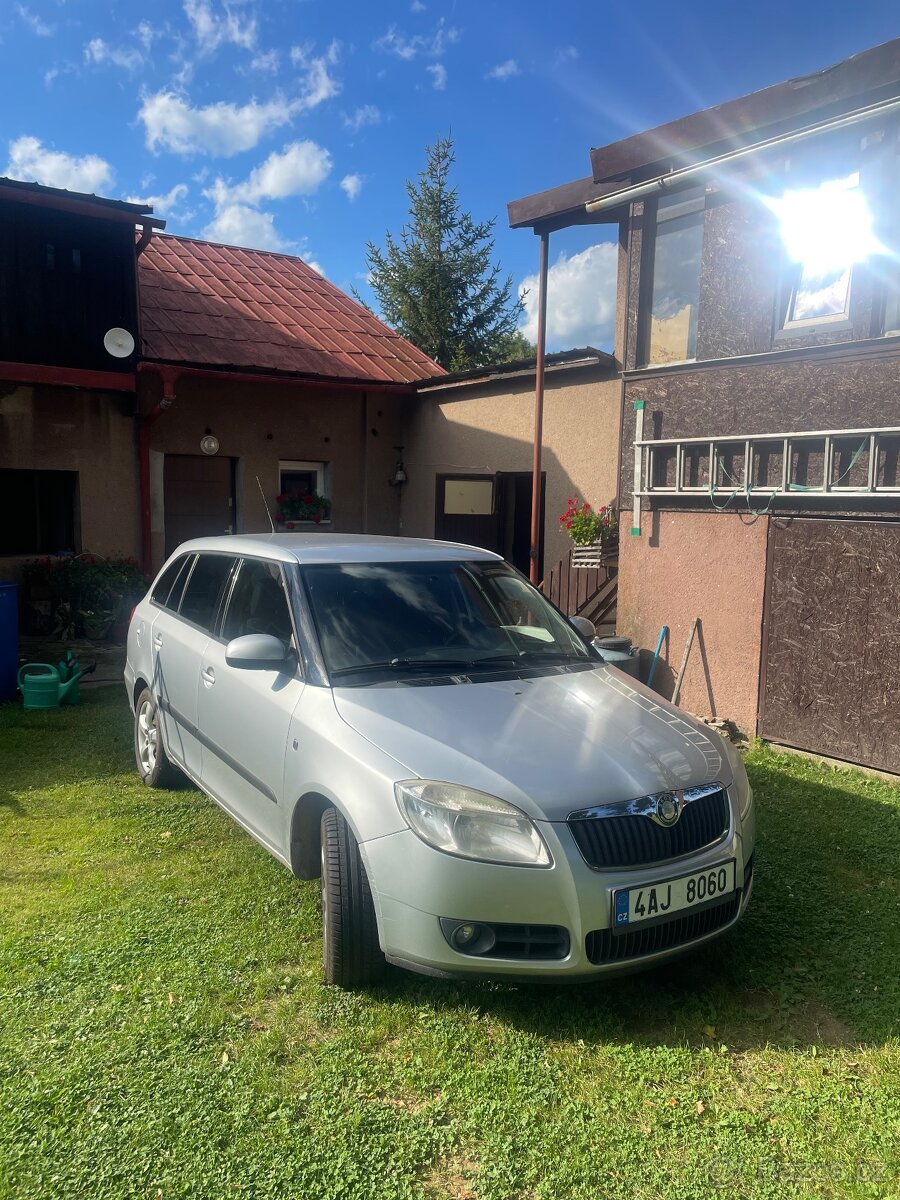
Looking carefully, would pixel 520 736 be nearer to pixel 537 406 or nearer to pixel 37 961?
pixel 37 961

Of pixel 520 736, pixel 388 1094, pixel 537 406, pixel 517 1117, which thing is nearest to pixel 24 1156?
pixel 388 1094

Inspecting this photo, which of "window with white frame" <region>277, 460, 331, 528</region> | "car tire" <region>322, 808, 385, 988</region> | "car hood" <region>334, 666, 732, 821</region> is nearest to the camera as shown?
"car hood" <region>334, 666, 732, 821</region>

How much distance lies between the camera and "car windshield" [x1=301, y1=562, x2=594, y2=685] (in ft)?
12.2

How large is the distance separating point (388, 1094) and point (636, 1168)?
77 centimetres

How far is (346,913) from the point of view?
3.06 meters

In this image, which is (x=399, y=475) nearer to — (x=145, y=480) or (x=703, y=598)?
(x=145, y=480)

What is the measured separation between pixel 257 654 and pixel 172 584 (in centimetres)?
207

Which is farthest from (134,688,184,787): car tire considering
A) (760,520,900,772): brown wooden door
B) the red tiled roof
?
the red tiled roof

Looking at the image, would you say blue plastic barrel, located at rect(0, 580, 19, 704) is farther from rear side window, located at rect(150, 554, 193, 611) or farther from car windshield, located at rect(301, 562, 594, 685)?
car windshield, located at rect(301, 562, 594, 685)

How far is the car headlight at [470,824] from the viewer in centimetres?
282

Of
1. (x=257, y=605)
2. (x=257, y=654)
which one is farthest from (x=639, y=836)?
(x=257, y=605)

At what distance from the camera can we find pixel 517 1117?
2592mm

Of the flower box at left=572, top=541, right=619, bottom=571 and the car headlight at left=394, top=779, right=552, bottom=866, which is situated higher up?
the flower box at left=572, top=541, right=619, bottom=571

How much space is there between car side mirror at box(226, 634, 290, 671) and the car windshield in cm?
19
